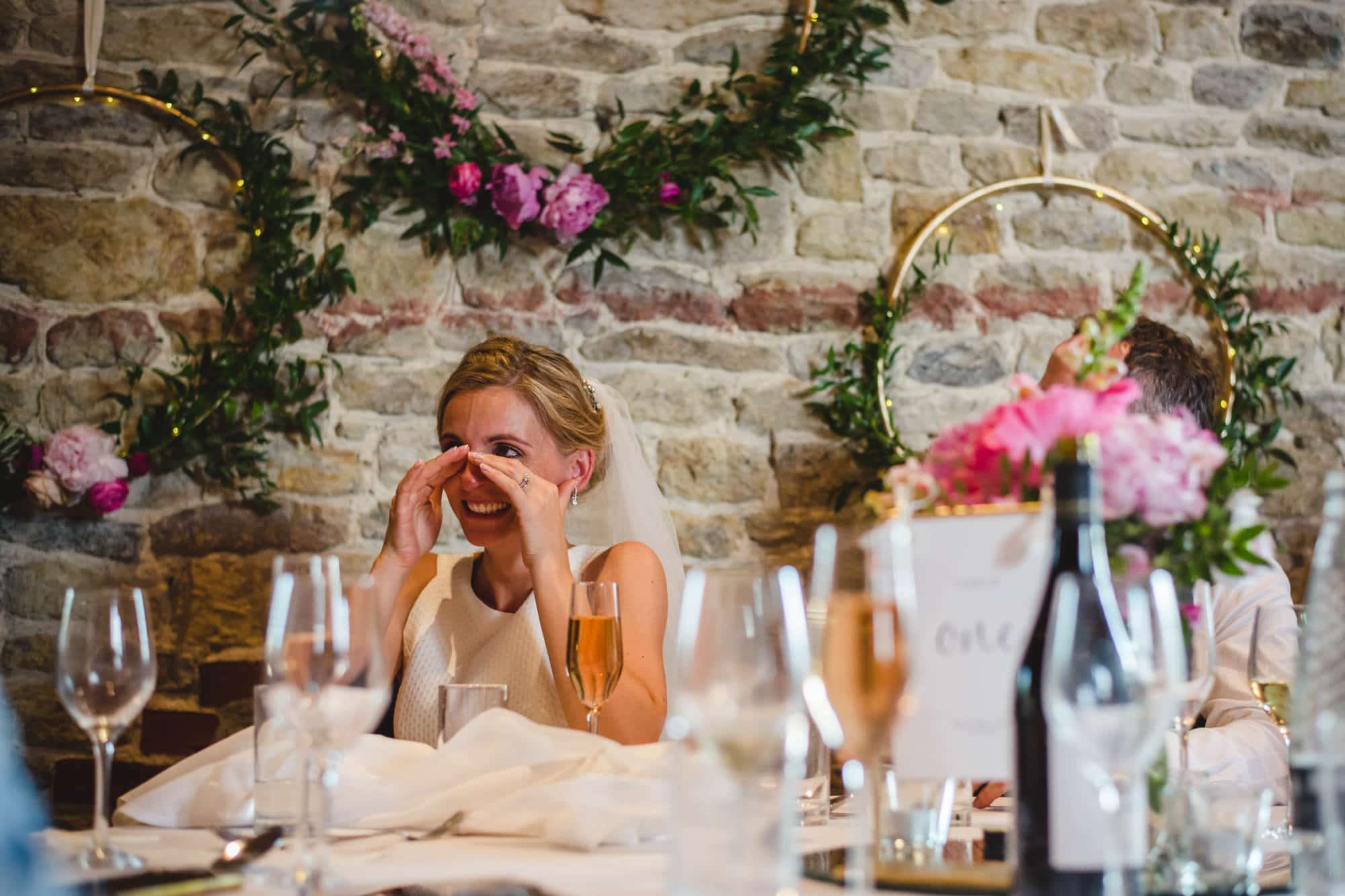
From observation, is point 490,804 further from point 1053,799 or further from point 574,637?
point 1053,799

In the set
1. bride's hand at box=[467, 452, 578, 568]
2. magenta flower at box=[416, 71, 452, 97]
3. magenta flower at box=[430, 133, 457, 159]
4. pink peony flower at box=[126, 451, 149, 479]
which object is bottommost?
bride's hand at box=[467, 452, 578, 568]

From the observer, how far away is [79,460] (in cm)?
273

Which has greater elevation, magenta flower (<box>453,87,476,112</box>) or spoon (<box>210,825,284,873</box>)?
magenta flower (<box>453,87,476,112</box>)

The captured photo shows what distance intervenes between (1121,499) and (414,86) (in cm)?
237

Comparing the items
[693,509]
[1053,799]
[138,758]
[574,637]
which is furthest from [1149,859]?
[138,758]

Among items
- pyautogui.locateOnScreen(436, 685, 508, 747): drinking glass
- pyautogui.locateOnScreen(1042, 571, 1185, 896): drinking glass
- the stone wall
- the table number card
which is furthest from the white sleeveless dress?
pyautogui.locateOnScreen(1042, 571, 1185, 896): drinking glass

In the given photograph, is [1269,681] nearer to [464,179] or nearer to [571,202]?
[571,202]

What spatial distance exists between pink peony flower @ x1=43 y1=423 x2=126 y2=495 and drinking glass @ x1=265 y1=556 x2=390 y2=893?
198cm

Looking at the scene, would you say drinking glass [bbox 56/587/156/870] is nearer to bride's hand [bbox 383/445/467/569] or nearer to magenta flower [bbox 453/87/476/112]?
bride's hand [bbox 383/445/467/569]

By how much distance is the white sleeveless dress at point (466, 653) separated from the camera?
2.27 metres

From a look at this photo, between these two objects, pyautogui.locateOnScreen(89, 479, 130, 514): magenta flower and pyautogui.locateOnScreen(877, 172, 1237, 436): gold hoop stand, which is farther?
pyautogui.locateOnScreen(877, 172, 1237, 436): gold hoop stand

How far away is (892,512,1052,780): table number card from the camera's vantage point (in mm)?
918

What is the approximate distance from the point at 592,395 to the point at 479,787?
1462 millimetres

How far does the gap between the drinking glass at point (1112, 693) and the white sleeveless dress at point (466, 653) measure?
1.51 metres
